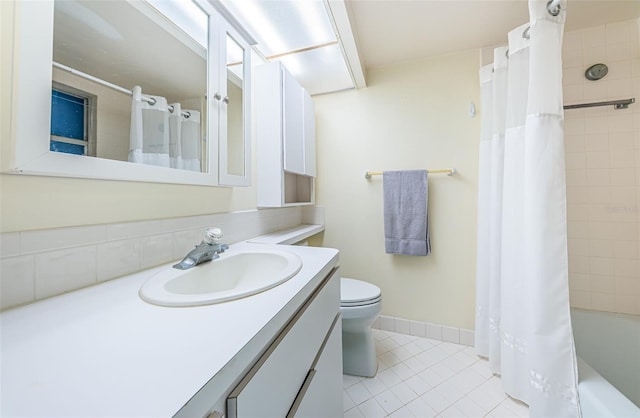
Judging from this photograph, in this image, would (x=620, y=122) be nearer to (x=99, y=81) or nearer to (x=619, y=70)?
(x=619, y=70)

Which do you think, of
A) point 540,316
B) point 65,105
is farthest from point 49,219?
point 540,316

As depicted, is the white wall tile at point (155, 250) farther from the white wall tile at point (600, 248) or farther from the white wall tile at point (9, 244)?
the white wall tile at point (600, 248)

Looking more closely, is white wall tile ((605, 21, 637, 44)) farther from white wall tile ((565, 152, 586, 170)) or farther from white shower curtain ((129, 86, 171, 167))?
white shower curtain ((129, 86, 171, 167))

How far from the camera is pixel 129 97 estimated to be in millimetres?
746

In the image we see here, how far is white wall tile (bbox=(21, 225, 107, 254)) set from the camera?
0.56 meters

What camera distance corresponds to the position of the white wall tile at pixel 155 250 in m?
0.80

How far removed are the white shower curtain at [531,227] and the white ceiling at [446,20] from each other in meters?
0.21

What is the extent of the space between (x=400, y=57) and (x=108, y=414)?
6.96 ft

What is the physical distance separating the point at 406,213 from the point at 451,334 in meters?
0.90

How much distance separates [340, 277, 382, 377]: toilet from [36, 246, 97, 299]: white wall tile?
104 cm

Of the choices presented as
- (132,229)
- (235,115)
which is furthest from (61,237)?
(235,115)

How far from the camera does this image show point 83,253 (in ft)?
2.13

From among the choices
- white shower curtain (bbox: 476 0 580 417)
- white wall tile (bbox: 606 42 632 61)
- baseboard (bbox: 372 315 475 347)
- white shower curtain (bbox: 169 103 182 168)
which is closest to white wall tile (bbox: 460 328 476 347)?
baseboard (bbox: 372 315 475 347)

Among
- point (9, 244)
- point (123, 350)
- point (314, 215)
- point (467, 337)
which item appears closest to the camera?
point (123, 350)
